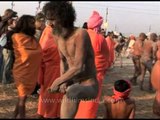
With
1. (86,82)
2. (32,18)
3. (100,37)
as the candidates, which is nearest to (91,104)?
(100,37)

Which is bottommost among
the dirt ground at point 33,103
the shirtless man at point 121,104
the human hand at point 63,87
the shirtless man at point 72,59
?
the dirt ground at point 33,103

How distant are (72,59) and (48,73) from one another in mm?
2403

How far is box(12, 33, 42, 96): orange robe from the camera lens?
6.07m

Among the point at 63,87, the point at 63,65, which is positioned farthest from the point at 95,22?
the point at 63,87

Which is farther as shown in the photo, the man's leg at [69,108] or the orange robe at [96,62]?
the orange robe at [96,62]

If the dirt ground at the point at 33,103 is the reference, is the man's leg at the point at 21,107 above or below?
above

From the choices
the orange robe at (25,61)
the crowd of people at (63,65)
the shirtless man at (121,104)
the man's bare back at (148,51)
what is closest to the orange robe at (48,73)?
the crowd of people at (63,65)

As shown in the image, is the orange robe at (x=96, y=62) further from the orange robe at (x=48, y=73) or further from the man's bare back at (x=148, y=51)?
the man's bare back at (x=148, y=51)

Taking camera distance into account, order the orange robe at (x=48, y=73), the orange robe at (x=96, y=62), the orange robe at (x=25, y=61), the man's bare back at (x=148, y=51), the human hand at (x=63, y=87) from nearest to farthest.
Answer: the human hand at (x=63, y=87)
the orange robe at (x=25, y=61)
the orange robe at (x=96, y=62)
the orange robe at (x=48, y=73)
the man's bare back at (x=148, y=51)

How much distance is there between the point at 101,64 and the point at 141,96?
162 inches

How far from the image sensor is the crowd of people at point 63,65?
4.13 meters

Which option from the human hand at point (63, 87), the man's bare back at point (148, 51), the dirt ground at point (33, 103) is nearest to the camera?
the human hand at point (63, 87)

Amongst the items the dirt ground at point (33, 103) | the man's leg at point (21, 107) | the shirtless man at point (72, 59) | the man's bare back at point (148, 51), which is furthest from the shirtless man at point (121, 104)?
the man's bare back at point (148, 51)

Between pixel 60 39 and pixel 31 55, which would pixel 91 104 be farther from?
pixel 60 39
